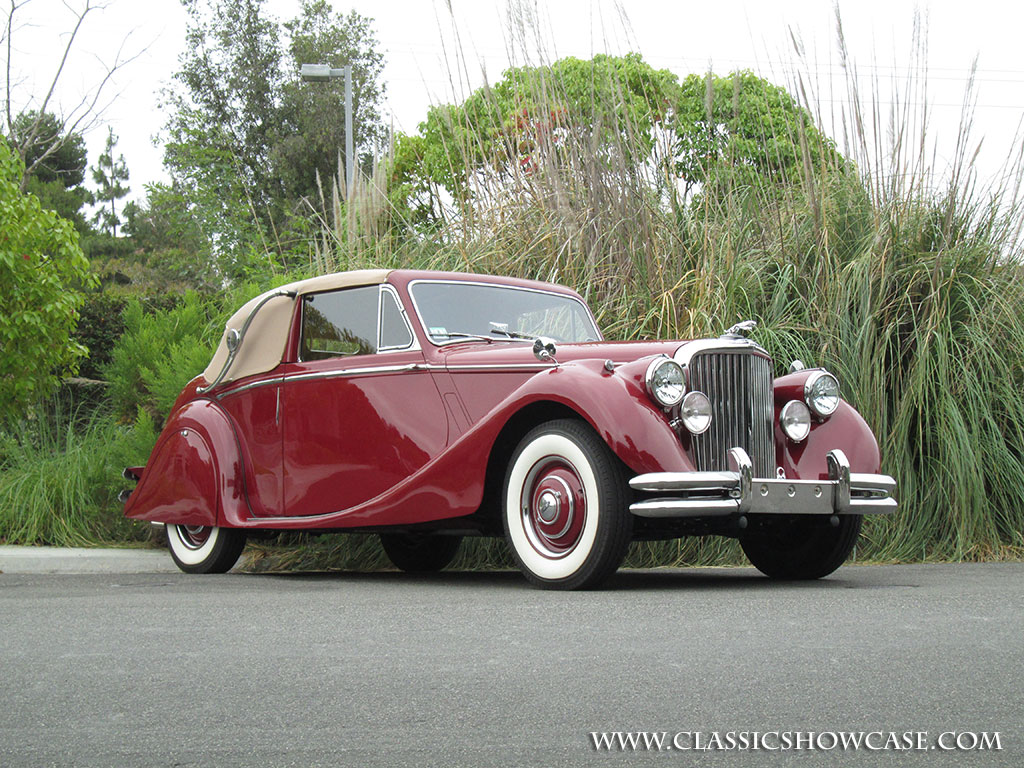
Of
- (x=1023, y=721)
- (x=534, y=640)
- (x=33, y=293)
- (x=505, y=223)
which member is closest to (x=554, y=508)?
(x=534, y=640)

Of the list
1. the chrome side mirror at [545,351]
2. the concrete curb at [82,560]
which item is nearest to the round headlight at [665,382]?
the chrome side mirror at [545,351]

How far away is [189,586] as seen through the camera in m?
5.54

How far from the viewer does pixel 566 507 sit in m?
4.89

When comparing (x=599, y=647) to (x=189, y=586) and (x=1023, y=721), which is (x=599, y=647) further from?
(x=189, y=586)

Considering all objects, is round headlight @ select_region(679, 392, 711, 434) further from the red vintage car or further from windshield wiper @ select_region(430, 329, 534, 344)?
windshield wiper @ select_region(430, 329, 534, 344)

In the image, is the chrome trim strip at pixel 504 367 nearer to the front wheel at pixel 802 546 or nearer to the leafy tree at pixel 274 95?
the front wheel at pixel 802 546

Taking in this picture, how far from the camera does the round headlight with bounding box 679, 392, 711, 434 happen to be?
4.86m

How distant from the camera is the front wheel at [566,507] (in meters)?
4.72

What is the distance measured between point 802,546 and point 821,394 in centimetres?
81

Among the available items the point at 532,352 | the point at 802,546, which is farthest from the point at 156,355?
the point at 802,546

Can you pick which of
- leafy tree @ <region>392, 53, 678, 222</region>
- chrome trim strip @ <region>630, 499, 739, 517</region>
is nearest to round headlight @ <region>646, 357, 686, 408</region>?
chrome trim strip @ <region>630, 499, 739, 517</region>

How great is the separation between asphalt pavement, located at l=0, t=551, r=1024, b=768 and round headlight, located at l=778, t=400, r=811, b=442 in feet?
2.65

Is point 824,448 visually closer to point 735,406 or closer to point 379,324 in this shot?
point 735,406

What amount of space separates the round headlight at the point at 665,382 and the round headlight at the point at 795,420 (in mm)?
708
